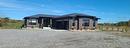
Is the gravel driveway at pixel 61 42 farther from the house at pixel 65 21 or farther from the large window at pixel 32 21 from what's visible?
Result: the large window at pixel 32 21

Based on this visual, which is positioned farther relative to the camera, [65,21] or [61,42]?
[65,21]

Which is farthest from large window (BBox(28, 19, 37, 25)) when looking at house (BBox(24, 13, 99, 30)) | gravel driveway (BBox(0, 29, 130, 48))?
gravel driveway (BBox(0, 29, 130, 48))

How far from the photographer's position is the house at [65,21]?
39.0 metres

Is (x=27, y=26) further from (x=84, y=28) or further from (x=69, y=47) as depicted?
(x=69, y=47)

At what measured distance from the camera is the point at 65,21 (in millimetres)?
42062

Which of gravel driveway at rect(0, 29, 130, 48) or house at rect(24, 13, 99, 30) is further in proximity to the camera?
house at rect(24, 13, 99, 30)

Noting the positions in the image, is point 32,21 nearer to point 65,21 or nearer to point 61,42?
point 65,21

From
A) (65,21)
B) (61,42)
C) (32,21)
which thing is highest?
(32,21)

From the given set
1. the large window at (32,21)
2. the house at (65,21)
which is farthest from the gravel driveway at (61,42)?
the large window at (32,21)

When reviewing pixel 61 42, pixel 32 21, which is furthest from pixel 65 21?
pixel 61 42

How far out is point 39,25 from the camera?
45344mm

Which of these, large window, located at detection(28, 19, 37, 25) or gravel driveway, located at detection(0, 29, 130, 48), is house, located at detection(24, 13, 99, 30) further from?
gravel driveway, located at detection(0, 29, 130, 48)

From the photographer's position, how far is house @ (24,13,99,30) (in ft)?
128

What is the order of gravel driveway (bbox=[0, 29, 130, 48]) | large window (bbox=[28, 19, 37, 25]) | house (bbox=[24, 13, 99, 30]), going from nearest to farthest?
gravel driveway (bbox=[0, 29, 130, 48])
house (bbox=[24, 13, 99, 30])
large window (bbox=[28, 19, 37, 25])
